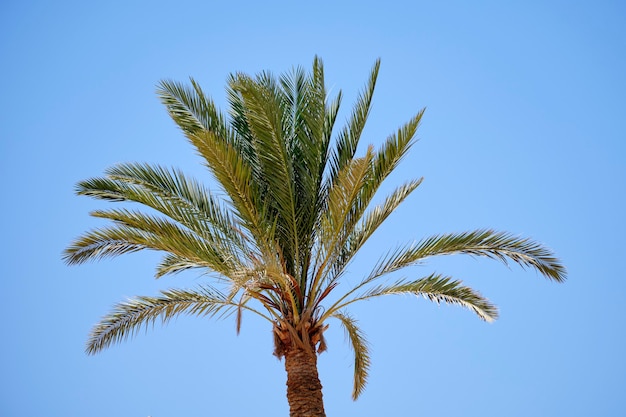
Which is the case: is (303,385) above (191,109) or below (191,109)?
below

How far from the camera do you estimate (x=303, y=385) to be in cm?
1191

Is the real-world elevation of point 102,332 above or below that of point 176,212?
below

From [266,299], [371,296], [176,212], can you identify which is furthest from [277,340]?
[176,212]

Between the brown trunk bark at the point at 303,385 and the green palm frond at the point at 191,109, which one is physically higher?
the green palm frond at the point at 191,109

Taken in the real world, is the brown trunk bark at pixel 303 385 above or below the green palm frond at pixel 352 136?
below

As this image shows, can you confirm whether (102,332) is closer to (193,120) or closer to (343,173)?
(193,120)

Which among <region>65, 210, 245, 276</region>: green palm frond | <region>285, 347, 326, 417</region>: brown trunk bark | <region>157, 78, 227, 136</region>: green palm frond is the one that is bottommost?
<region>285, 347, 326, 417</region>: brown trunk bark

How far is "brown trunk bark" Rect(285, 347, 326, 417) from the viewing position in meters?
11.8

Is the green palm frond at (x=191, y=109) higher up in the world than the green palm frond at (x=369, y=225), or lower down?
higher up

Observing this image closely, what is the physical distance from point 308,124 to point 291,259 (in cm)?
197

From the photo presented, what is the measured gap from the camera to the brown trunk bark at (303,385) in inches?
465

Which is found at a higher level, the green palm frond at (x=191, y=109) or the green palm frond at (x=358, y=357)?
the green palm frond at (x=191, y=109)

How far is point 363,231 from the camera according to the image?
40.1 feet

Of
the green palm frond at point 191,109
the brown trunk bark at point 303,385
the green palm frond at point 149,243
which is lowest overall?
the brown trunk bark at point 303,385
